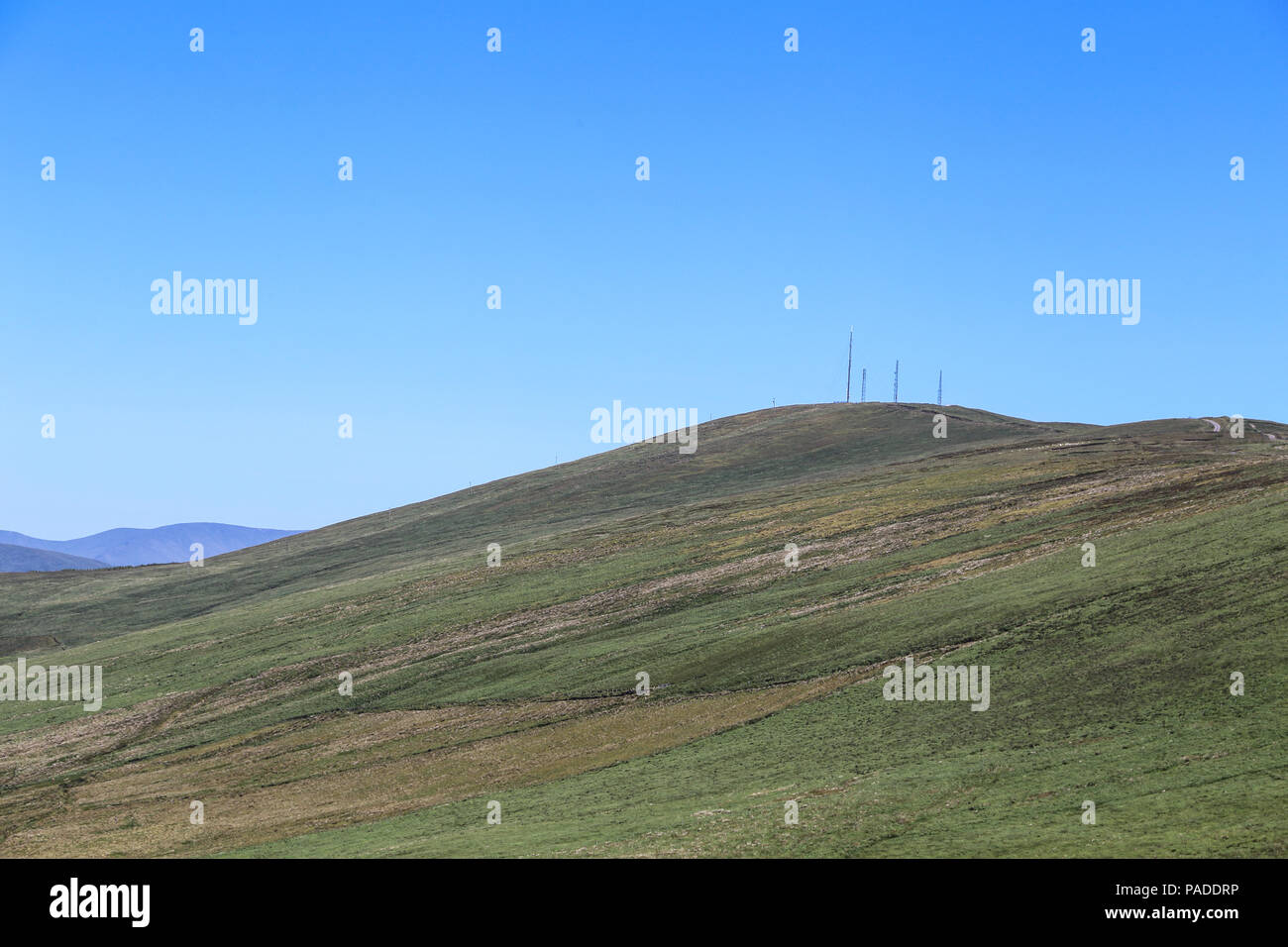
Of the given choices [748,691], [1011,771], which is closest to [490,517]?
[748,691]

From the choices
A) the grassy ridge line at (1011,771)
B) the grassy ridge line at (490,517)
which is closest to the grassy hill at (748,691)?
the grassy ridge line at (1011,771)

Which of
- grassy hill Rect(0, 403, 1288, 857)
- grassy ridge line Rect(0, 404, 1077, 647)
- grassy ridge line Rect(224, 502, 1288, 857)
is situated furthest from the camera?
grassy ridge line Rect(0, 404, 1077, 647)

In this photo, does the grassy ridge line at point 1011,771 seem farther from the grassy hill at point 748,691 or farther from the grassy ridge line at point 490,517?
the grassy ridge line at point 490,517

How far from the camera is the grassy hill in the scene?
36.8 m

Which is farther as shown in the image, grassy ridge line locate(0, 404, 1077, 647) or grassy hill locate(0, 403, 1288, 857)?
grassy ridge line locate(0, 404, 1077, 647)

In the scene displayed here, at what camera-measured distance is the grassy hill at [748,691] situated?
121ft

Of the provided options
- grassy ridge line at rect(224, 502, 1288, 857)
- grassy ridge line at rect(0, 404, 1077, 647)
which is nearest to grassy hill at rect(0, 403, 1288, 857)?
grassy ridge line at rect(224, 502, 1288, 857)

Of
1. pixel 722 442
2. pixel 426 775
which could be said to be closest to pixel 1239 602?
pixel 426 775

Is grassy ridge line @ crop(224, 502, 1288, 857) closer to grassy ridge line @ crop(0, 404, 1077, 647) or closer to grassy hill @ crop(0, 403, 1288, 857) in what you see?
grassy hill @ crop(0, 403, 1288, 857)

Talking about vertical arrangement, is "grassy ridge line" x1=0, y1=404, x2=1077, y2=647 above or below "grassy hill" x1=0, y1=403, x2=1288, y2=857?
above
